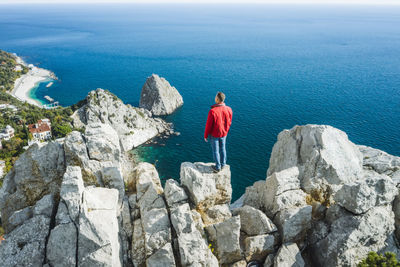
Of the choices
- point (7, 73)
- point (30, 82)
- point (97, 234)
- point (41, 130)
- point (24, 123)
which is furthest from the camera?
point (7, 73)

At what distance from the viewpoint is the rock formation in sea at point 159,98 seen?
97.4 m

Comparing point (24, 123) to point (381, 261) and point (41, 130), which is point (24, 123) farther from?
point (381, 261)

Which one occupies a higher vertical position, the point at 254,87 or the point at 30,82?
the point at 254,87

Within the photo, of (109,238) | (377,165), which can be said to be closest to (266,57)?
(377,165)

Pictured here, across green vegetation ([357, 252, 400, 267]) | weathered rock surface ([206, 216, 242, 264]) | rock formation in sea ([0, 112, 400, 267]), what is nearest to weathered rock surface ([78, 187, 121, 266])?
rock formation in sea ([0, 112, 400, 267])

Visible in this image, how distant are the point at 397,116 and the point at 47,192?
4021 inches

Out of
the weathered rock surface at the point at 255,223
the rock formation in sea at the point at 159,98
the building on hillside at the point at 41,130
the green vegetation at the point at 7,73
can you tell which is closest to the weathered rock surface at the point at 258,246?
the weathered rock surface at the point at 255,223

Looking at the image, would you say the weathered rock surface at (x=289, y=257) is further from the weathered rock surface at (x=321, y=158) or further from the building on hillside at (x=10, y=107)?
the building on hillside at (x=10, y=107)

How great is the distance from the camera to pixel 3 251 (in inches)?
429

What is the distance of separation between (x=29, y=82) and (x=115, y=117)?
92.1 meters

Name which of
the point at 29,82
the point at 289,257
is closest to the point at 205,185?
the point at 289,257

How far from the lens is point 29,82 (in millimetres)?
140250

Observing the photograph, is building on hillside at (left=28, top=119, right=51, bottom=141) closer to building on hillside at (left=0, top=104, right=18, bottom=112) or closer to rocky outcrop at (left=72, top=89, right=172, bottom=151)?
rocky outcrop at (left=72, top=89, right=172, bottom=151)

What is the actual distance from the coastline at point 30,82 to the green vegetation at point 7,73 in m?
2.46
